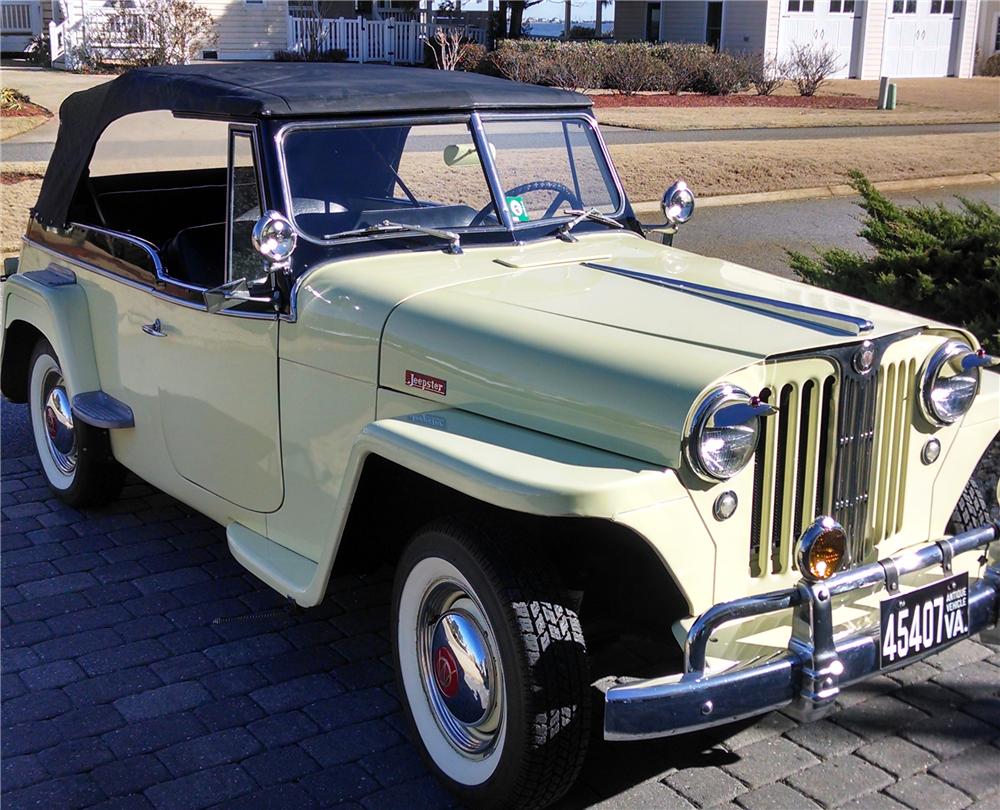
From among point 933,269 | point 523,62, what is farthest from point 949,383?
point 523,62

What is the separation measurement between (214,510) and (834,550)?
226cm

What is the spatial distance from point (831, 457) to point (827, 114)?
21.1 metres

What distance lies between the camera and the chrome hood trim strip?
120 inches

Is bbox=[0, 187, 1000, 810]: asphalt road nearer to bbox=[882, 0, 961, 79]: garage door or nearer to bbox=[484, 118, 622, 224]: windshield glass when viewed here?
bbox=[484, 118, 622, 224]: windshield glass

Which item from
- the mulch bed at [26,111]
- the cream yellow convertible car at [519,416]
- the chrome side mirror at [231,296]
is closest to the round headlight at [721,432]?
the cream yellow convertible car at [519,416]

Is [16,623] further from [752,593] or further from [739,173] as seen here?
[739,173]

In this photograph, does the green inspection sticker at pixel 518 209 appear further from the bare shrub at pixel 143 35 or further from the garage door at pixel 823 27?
the garage door at pixel 823 27

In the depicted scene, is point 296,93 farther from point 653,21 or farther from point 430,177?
point 653,21

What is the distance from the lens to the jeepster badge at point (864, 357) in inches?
116

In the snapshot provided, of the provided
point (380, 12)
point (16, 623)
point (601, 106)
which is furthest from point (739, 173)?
point (380, 12)

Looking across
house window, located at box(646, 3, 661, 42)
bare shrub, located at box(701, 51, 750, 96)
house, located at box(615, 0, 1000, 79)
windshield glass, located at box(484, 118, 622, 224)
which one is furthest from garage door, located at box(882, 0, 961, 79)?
windshield glass, located at box(484, 118, 622, 224)

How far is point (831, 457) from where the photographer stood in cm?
300

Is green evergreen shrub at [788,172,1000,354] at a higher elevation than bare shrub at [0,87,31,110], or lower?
lower

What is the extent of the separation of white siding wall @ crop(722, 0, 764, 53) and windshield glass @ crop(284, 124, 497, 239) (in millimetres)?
29163
